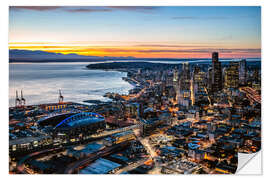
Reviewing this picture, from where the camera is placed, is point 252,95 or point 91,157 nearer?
point 91,157

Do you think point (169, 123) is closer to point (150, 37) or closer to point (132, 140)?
point (132, 140)

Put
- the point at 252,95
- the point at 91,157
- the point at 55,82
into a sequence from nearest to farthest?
the point at 91,157
the point at 252,95
the point at 55,82

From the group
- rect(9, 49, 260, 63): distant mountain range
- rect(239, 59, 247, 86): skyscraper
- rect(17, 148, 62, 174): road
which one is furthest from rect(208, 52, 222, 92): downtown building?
rect(17, 148, 62, 174): road

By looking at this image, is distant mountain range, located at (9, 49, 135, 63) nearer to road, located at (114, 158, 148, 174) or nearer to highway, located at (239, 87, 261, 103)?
road, located at (114, 158, 148, 174)

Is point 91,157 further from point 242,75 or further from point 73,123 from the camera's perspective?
point 242,75

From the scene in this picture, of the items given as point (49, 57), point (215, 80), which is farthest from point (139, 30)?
point (215, 80)

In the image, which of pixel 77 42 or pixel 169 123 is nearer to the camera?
pixel 77 42
